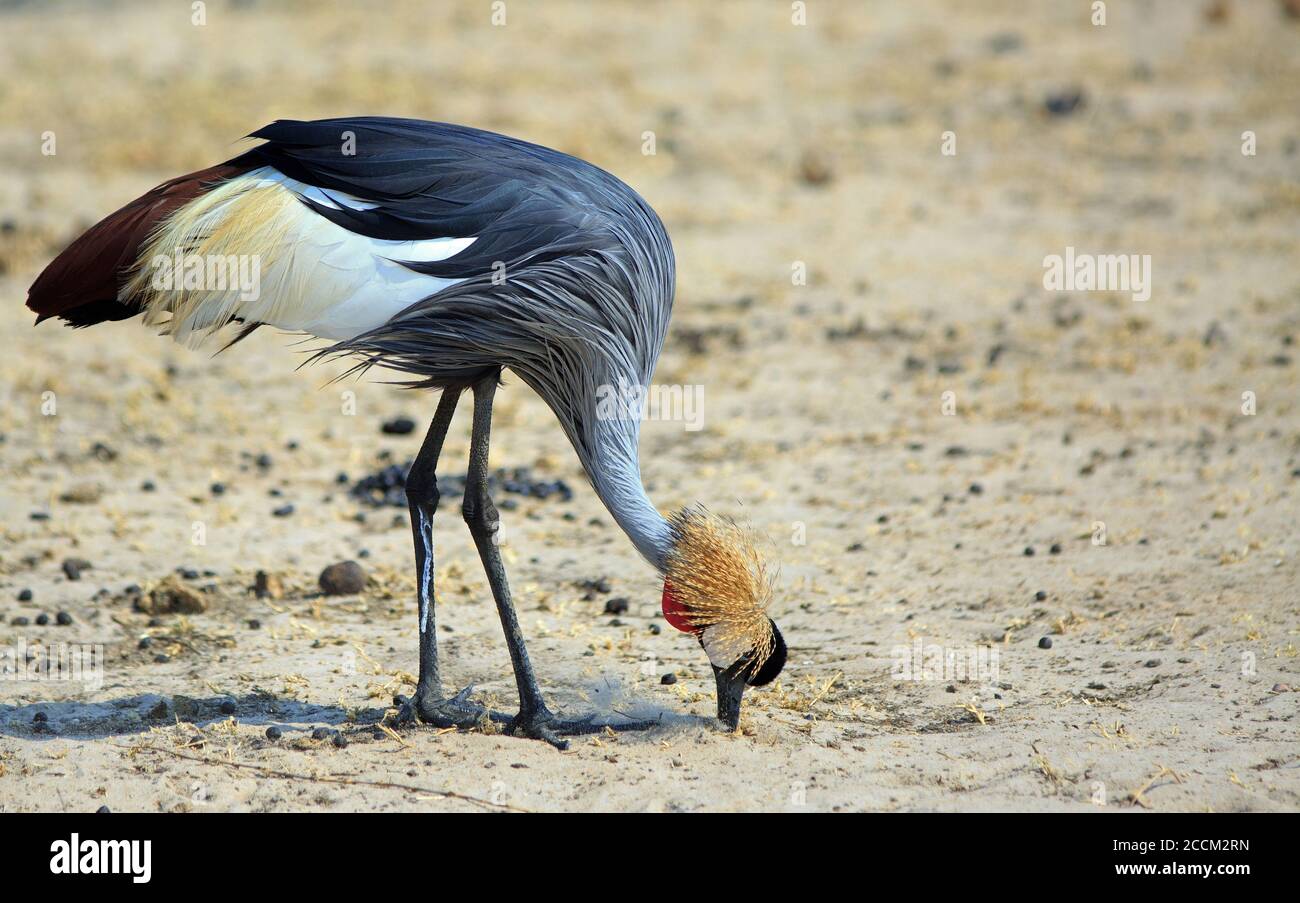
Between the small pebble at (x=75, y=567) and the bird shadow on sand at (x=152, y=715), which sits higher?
the small pebble at (x=75, y=567)

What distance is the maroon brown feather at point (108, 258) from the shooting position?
4387 millimetres

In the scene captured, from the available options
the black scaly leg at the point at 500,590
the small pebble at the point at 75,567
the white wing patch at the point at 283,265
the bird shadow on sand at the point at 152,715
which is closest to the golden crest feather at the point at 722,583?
the black scaly leg at the point at 500,590

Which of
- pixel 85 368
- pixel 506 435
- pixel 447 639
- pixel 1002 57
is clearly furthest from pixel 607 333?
pixel 1002 57

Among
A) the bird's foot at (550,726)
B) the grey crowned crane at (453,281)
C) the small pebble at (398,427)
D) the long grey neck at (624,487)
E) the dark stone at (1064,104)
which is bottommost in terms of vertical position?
the bird's foot at (550,726)

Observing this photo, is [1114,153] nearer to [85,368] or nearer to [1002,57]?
[1002,57]

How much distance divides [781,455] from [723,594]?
2.98m

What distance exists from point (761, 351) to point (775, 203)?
266cm

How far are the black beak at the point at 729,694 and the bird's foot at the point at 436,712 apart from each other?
78 cm

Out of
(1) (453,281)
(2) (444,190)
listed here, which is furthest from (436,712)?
(2) (444,190)

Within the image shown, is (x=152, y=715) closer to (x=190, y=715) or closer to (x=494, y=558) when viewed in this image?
(x=190, y=715)

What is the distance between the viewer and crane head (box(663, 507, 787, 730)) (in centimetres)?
420

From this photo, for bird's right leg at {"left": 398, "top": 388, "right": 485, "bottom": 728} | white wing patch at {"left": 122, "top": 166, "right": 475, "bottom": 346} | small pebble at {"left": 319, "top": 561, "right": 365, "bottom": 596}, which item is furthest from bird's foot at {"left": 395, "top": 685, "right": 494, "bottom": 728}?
white wing patch at {"left": 122, "top": 166, "right": 475, "bottom": 346}

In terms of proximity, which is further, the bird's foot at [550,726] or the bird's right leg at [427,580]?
the bird's right leg at [427,580]

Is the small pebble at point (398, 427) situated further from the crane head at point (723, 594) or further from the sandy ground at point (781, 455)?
the crane head at point (723, 594)
